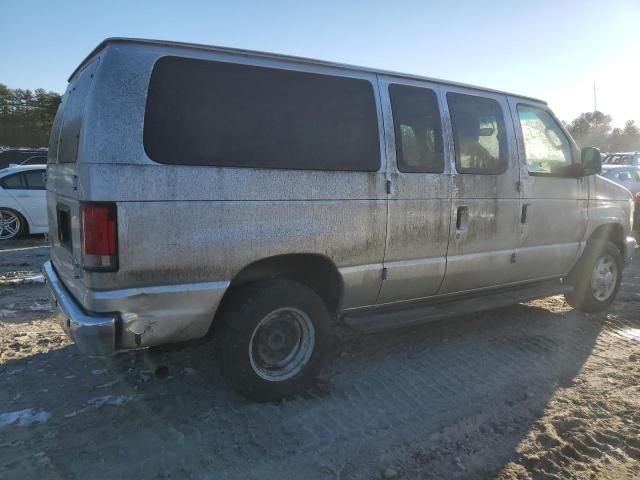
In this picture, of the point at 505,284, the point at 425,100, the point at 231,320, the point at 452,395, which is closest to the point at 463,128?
the point at 425,100

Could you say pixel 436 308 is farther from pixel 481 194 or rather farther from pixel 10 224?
pixel 10 224

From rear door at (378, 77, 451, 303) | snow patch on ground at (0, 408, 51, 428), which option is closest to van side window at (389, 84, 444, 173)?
rear door at (378, 77, 451, 303)

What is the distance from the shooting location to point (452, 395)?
3652 mm

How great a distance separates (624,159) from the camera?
18.2 meters

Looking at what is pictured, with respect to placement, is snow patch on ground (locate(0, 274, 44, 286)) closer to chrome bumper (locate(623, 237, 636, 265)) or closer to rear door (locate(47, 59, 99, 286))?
rear door (locate(47, 59, 99, 286))

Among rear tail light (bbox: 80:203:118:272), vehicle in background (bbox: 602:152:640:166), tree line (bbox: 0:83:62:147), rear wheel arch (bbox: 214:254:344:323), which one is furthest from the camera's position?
tree line (bbox: 0:83:62:147)

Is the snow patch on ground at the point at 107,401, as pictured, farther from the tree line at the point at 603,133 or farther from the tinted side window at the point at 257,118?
the tree line at the point at 603,133

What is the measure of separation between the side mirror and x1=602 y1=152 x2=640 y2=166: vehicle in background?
14599 millimetres

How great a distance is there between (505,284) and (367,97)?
7.70 feet

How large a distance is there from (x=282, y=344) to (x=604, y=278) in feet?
13.7

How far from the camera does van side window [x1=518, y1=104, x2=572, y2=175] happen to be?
15.8 ft

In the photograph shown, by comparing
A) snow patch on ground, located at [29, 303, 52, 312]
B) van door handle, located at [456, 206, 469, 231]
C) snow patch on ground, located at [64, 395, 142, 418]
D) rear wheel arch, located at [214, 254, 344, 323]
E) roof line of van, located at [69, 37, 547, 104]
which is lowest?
snow patch on ground, located at [64, 395, 142, 418]

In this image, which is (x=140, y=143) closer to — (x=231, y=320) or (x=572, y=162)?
(x=231, y=320)

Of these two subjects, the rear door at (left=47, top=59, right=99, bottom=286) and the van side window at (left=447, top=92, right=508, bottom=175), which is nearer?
the rear door at (left=47, top=59, right=99, bottom=286)
